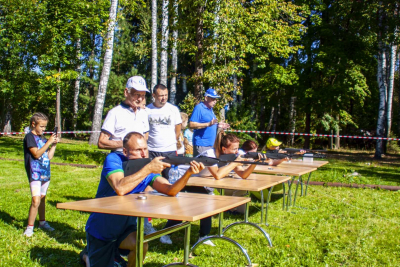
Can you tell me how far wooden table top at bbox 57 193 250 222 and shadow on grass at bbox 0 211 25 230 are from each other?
282cm

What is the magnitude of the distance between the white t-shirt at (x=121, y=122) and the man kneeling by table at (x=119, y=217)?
92cm

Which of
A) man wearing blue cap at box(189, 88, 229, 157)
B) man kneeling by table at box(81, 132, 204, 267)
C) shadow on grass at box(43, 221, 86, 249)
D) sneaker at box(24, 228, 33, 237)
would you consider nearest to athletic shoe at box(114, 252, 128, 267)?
man kneeling by table at box(81, 132, 204, 267)

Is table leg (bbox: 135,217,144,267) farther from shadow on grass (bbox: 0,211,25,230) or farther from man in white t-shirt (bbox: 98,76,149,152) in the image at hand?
shadow on grass (bbox: 0,211,25,230)

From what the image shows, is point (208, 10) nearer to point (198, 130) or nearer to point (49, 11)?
point (49, 11)

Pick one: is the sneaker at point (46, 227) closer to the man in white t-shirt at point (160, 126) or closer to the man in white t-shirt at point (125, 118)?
the man in white t-shirt at point (160, 126)

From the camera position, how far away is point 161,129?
5.50m

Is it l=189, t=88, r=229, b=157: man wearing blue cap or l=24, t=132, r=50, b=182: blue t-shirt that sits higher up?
l=189, t=88, r=229, b=157: man wearing blue cap

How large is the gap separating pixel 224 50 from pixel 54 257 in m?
10.5

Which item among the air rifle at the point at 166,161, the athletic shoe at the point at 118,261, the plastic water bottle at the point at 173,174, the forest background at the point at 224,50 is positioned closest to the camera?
the air rifle at the point at 166,161

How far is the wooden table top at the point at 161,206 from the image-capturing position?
8.02 ft

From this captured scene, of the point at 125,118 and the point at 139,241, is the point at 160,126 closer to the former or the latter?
the point at 125,118

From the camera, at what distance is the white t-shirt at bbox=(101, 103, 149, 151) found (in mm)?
4117

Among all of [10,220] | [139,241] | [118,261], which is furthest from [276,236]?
[10,220]

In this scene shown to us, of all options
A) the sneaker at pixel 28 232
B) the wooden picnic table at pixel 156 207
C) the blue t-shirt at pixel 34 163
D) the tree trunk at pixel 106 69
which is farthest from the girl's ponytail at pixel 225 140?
the tree trunk at pixel 106 69
